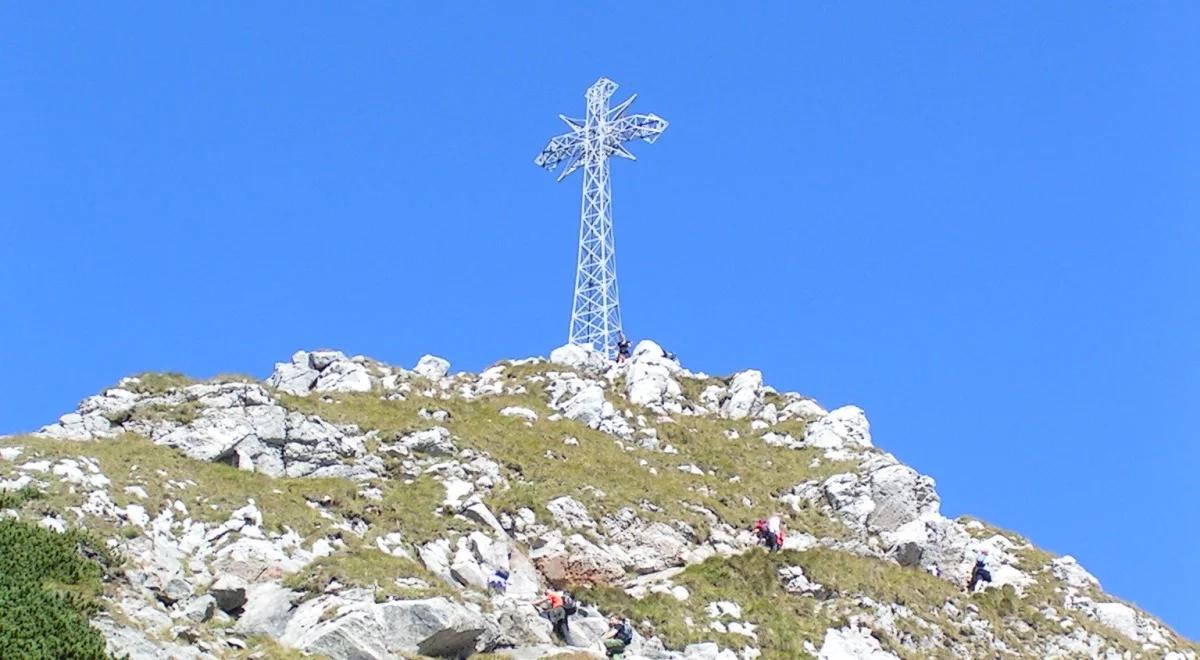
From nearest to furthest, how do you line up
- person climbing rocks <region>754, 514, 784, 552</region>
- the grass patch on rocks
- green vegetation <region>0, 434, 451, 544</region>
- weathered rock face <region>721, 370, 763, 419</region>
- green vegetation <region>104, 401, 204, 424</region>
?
green vegetation <region>0, 434, 451, 544</region>
green vegetation <region>104, 401, 204, 424</region>
person climbing rocks <region>754, 514, 784, 552</region>
the grass patch on rocks
weathered rock face <region>721, 370, 763, 419</region>

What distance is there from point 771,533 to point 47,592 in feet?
85.6

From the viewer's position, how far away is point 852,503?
5372 cm

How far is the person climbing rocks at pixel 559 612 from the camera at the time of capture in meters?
38.0

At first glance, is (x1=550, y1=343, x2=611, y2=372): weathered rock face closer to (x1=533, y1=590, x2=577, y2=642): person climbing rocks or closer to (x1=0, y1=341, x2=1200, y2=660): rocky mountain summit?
(x1=0, y1=341, x2=1200, y2=660): rocky mountain summit

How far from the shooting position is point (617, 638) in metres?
38.1

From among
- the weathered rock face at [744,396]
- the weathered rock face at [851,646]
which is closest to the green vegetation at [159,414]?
the weathered rock face at [851,646]

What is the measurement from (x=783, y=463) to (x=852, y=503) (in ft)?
16.5

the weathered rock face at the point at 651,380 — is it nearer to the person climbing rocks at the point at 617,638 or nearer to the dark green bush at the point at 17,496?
the person climbing rocks at the point at 617,638

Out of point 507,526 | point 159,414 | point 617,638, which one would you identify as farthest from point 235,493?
point 617,638

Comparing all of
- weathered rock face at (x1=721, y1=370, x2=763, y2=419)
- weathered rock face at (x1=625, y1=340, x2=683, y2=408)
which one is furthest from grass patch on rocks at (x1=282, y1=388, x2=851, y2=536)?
weathered rock face at (x1=721, y1=370, x2=763, y2=419)

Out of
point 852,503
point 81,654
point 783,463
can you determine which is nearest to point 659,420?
point 783,463

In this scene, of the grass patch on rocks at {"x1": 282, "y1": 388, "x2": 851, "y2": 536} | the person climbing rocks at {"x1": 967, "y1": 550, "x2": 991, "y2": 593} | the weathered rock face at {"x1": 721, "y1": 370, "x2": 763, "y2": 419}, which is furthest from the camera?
the weathered rock face at {"x1": 721, "y1": 370, "x2": 763, "y2": 419}

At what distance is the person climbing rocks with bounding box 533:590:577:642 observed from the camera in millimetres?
38050

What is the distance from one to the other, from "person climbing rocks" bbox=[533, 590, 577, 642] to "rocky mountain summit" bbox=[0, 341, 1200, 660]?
43 centimetres
